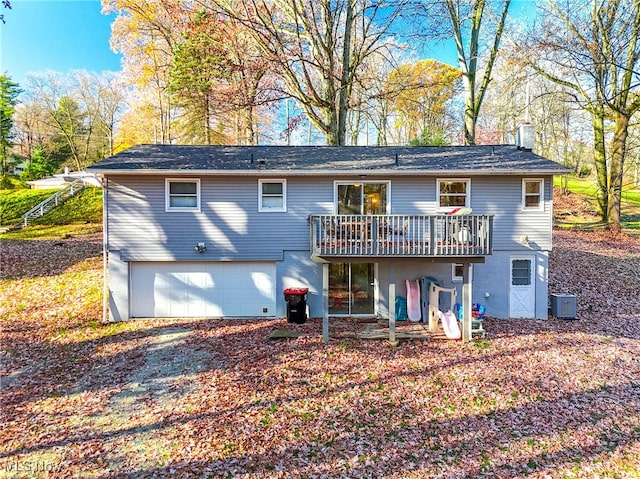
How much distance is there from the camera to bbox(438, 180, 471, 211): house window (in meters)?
10.9

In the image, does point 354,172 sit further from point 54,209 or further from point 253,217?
point 54,209

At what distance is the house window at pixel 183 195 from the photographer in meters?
10.7

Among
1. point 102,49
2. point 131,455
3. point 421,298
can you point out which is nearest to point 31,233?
point 102,49

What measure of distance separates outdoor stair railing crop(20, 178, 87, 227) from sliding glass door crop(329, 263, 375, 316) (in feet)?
61.2

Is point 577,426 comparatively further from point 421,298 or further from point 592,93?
point 592,93

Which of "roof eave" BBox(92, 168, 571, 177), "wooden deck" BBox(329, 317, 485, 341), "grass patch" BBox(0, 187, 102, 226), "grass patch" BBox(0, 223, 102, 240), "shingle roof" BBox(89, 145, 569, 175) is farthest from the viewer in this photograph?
"grass patch" BBox(0, 187, 102, 226)

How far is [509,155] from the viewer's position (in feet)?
38.5

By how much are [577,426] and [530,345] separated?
10.6 feet

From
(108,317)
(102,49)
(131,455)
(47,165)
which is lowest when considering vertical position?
(131,455)

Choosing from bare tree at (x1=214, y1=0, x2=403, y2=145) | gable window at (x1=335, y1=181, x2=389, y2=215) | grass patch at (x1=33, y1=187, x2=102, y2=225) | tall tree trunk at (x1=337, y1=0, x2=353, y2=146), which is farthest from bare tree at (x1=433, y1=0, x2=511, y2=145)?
grass patch at (x1=33, y1=187, x2=102, y2=225)

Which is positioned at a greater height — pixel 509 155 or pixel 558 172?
pixel 509 155

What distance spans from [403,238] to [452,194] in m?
2.52

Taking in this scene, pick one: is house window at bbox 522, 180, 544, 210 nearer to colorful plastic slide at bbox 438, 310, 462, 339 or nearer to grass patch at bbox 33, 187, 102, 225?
colorful plastic slide at bbox 438, 310, 462, 339

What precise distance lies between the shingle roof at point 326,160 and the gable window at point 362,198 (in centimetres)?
56
